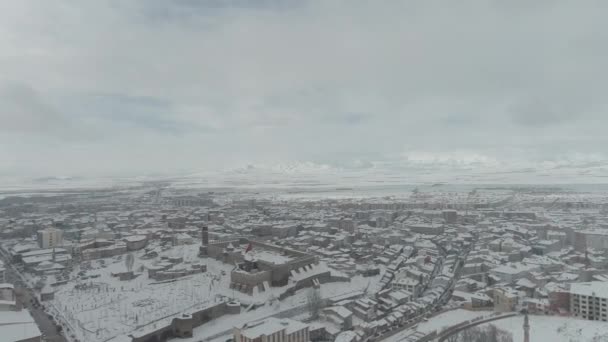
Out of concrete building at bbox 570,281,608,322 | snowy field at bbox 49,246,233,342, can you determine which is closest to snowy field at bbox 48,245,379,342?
snowy field at bbox 49,246,233,342

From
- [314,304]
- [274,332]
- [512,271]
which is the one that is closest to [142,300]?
[314,304]

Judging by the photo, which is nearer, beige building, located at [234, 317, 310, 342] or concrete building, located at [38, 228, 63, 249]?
beige building, located at [234, 317, 310, 342]

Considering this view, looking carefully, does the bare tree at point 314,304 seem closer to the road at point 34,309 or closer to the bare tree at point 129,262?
the road at point 34,309

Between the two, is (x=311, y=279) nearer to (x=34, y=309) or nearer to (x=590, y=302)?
(x=590, y=302)

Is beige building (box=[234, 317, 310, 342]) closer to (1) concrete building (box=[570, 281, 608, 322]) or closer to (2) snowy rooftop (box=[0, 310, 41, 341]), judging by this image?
(2) snowy rooftop (box=[0, 310, 41, 341])

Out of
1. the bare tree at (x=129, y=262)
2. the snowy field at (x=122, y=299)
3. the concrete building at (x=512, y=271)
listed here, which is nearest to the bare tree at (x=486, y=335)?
the concrete building at (x=512, y=271)

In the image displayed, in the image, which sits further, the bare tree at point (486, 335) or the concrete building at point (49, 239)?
the concrete building at point (49, 239)
